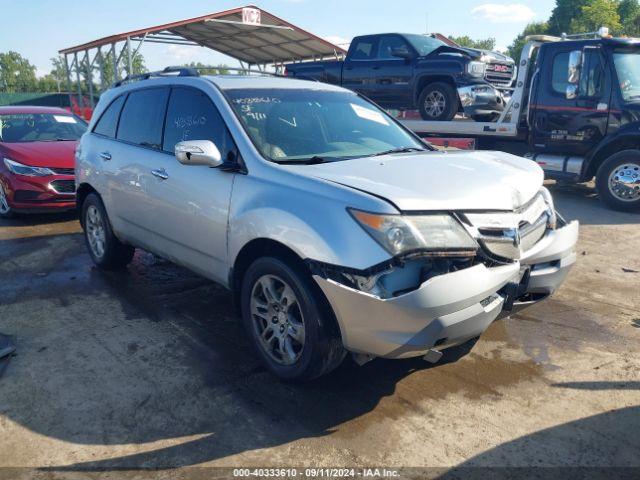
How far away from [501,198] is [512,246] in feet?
0.93

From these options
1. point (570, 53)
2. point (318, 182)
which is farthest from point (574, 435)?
point (570, 53)

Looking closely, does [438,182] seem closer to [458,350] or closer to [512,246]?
[512,246]

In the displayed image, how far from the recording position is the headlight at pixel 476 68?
31.6ft

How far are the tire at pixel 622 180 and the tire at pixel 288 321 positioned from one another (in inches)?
275

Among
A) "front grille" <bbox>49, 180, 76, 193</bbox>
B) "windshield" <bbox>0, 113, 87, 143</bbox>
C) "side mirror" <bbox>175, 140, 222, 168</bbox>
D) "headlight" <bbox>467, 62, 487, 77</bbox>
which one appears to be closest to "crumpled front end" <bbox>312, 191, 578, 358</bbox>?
"side mirror" <bbox>175, 140, 222, 168</bbox>

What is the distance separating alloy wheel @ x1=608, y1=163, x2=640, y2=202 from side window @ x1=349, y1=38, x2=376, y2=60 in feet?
17.6

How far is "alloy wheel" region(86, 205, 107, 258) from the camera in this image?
5.46 metres

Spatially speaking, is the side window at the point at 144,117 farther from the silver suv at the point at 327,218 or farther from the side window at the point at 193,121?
the side window at the point at 193,121

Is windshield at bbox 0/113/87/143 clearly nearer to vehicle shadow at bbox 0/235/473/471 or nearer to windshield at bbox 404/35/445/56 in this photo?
vehicle shadow at bbox 0/235/473/471

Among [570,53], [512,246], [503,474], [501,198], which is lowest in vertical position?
[503,474]

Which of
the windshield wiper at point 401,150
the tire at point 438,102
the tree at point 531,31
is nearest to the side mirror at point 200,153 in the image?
the windshield wiper at point 401,150

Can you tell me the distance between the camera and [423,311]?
268 centimetres

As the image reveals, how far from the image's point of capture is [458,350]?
3.82m

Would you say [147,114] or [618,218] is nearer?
[147,114]
